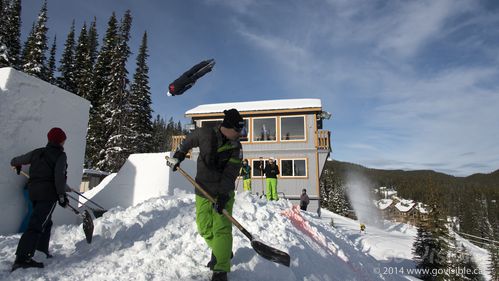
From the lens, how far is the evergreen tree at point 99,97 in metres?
27.1

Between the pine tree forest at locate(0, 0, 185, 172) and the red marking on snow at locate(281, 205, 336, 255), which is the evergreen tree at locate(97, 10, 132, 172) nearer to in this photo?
the pine tree forest at locate(0, 0, 185, 172)

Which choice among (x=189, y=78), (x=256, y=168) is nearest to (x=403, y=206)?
(x=256, y=168)

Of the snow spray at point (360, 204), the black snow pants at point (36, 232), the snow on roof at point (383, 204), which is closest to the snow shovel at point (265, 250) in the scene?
the black snow pants at point (36, 232)

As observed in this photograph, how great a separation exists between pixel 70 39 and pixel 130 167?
118 feet

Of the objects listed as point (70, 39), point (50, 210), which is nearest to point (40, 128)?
point (50, 210)

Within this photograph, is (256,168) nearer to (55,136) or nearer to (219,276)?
(55,136)

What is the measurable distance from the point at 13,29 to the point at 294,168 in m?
30.2

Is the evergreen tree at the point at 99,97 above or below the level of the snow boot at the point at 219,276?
above

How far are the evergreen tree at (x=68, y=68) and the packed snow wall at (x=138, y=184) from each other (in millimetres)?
29539

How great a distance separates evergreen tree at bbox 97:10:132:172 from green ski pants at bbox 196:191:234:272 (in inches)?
950

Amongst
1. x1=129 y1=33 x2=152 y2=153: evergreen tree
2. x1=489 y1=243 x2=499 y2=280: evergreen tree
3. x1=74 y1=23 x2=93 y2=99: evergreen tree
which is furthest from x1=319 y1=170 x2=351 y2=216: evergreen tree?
x1=74 y1=23 x2=93 y2=99: evergreen tree

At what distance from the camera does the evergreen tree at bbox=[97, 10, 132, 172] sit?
2606 centimetres

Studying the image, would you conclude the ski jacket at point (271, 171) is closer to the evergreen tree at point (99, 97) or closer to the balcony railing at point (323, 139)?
the balcony railing at point (323, 139)

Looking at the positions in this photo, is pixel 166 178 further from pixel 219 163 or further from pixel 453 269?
pixel 453 269
